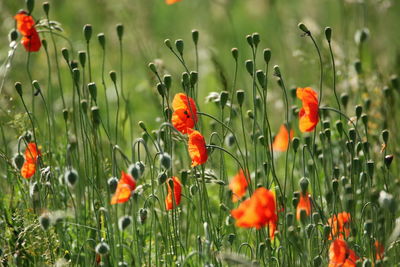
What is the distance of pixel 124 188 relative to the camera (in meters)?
2.63

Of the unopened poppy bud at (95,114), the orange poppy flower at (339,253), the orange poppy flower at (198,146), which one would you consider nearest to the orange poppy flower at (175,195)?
the orange poppy flower at (198,146)

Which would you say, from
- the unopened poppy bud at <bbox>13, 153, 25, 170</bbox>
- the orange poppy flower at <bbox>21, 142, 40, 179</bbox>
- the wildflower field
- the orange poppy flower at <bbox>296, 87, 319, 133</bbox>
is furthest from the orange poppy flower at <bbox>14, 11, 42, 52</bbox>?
the orange poppy flower at <bbox>296, 87, 319, 133</bbox>

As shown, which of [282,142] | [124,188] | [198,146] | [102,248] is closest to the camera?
[102,248]

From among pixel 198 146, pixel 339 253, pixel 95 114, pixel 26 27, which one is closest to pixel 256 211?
pixel 339 253

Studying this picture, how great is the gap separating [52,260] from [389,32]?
494cm

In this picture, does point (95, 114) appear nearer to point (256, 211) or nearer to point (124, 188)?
point (124, 188)

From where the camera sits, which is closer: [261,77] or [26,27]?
[261,77]

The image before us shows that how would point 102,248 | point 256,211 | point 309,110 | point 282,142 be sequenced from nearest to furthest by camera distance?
point 256,211 → point 102,248 → point 309,110 → point 282,142

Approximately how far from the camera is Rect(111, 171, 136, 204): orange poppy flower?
256 cm

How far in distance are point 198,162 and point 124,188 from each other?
0.28m

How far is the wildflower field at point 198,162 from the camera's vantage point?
279cm

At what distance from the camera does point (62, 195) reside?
11.5ft

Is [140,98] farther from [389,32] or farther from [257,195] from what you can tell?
[257,195]

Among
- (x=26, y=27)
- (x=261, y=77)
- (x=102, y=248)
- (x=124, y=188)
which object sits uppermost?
(x=26, y=27)
